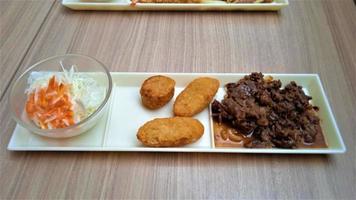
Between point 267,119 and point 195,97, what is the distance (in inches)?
11.3

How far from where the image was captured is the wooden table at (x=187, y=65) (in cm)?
93

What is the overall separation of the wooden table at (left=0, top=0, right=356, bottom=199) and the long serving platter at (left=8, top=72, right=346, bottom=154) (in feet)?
0.14

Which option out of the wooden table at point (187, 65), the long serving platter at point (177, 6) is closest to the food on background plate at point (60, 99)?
the wooden table at point (187, 65)

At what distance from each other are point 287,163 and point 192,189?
1.16 ft

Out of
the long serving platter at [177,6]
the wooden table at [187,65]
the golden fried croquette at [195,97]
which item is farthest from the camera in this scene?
the long serving platter at [177,6]

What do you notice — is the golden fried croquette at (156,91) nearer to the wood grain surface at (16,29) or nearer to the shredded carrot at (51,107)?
the shredded carrot at (51,107)

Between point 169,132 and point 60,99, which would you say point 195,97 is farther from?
point 60,99

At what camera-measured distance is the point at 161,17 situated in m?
1.59

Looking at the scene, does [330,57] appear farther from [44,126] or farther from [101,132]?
[44,126]

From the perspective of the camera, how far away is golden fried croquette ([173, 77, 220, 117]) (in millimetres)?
1079

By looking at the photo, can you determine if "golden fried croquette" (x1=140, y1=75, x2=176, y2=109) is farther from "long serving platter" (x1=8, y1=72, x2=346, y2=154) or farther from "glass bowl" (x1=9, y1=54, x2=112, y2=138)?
"glass bowl" (x1=9, y1=54, x2=112, y2=138)

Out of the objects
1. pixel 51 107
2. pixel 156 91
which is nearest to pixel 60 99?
pixel 51 107

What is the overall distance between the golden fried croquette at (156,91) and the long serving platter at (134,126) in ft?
0.13

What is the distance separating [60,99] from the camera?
1019 millimetres
